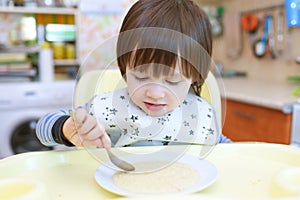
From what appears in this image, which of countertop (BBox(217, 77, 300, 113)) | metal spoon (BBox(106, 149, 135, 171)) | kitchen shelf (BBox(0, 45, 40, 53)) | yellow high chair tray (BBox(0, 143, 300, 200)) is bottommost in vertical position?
countertop (BBox(217, 77, 300, 113))

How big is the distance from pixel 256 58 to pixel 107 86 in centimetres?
164

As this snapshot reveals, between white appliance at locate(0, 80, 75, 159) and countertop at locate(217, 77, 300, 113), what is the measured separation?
100 centimetres

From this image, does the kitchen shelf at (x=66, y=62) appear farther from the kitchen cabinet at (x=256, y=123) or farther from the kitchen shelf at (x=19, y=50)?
the kitchen cabinet at (x=256, y=123)

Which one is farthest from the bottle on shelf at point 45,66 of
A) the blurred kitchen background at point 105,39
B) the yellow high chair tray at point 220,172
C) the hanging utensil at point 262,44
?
the yellow high chair tray at point 220,172

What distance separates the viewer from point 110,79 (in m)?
0.67

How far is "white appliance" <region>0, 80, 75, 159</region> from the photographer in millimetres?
1955

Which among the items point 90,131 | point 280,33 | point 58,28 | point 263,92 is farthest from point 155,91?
point 58,28

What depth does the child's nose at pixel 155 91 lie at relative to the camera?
1.70ft

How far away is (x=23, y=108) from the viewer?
1987mm

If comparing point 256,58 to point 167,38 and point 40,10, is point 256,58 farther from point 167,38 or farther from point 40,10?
point 167,38

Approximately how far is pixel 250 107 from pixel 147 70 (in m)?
1.11

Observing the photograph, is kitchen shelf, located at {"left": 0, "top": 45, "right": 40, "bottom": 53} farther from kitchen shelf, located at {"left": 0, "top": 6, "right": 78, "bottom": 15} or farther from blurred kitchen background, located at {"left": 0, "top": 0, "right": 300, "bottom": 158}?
kitchen shelf, located at {"left": 0, "top": 6, "right": 78, "bottom": 15}

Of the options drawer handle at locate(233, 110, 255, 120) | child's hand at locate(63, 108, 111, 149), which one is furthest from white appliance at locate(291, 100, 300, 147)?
child's hand at locate(63, 108, 111, 149)

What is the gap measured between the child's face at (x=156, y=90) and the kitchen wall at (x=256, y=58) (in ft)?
4.89
